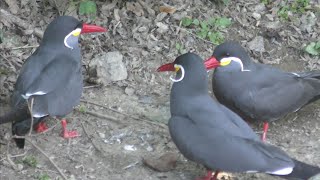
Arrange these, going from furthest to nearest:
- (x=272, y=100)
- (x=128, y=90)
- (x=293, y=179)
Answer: (x=128, y=90)
(x=272, y=100)
(x=293, y=179)

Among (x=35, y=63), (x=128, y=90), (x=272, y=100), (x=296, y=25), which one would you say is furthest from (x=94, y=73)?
(x=296, y=25)

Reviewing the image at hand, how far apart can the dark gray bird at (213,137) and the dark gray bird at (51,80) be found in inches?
36.1

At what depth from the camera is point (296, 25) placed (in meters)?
8.37

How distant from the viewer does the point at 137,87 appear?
7406 millimetres

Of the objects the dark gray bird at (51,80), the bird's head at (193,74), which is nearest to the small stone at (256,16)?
the dark gray bird at (51,80)

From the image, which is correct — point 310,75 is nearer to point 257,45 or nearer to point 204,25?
point 257,45

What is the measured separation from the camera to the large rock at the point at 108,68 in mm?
7324

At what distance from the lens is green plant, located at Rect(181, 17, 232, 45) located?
8.03m

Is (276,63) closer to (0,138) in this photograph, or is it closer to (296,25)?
(296,25)

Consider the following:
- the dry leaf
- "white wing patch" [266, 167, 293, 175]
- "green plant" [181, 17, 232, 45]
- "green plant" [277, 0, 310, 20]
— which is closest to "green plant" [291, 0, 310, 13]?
"green plant" [277, 0, 310, 20]

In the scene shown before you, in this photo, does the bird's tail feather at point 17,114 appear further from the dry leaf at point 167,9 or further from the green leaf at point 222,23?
the green leaf at point 222,23

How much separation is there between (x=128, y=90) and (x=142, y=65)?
44 centimetres

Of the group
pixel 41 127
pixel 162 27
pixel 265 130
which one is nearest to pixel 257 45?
pixel 162 27

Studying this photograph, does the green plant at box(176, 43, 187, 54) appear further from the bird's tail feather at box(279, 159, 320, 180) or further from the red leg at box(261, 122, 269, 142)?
the bird's tail feather at box(279, 159, 320, 180)
